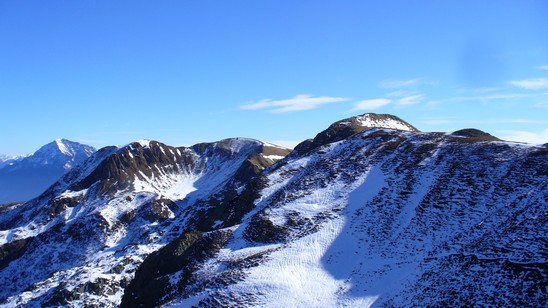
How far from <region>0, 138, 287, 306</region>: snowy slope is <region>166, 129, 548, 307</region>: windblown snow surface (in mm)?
51681

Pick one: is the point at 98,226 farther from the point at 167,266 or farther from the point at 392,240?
the point at 392,240

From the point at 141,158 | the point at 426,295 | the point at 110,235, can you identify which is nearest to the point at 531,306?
the point at 426,295

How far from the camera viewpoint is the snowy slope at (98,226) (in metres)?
92.0

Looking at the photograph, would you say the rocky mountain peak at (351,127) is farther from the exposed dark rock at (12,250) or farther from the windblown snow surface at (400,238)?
the exposed dark rock at (12,250)

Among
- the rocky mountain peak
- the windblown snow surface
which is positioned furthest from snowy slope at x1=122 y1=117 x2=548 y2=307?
the rocky mountain peak

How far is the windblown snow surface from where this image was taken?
34.2 m

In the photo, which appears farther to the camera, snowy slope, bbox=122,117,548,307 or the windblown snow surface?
snowy slope, bbox=122,117,548,307

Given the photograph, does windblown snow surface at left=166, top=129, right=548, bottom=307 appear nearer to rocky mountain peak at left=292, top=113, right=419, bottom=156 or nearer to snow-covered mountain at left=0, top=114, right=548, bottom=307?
snow-covered mountain at left=0, top=114, right=548, bottom=307

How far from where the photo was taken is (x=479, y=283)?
107 feet

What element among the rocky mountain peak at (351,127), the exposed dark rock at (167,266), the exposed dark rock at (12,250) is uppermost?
the rocky mountain peak at (351,127)

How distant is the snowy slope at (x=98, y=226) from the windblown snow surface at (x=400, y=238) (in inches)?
2035

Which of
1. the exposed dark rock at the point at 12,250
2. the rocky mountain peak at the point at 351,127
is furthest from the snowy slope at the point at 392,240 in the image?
the exposed dark rock at the point at 12,250

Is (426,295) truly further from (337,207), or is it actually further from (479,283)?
(337,207)

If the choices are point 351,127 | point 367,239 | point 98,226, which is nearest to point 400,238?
point 367,239
